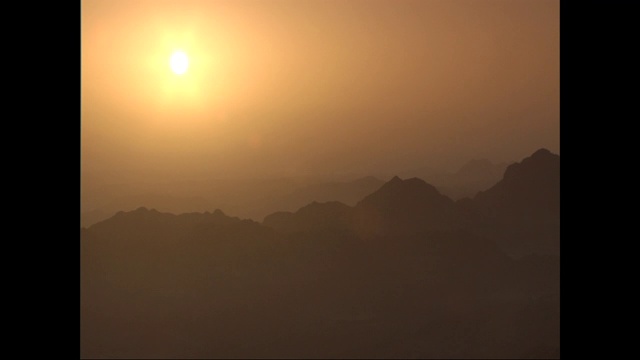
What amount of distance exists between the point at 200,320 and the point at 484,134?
2.27 m

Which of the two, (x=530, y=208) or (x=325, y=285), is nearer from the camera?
(x=530, y=208)

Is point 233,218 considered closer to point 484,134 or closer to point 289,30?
point 289,30

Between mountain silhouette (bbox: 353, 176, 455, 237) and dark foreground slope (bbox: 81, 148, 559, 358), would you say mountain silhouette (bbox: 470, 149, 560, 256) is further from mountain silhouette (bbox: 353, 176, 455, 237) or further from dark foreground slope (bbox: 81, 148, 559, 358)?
mountain silhouette (bbox: 353, 176, 455, 237)

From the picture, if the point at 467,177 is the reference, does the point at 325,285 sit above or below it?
below

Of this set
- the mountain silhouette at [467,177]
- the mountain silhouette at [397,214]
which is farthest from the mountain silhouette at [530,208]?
the mountain silhouette at [397,214]

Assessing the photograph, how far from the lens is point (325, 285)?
4992 mm

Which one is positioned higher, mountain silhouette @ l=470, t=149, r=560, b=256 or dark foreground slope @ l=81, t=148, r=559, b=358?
mountain silhouette @ l=470, t=149, r=560, b=256

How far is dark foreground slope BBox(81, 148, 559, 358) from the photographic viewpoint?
4863 millimetres

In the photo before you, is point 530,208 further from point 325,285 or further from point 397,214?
point 325,285

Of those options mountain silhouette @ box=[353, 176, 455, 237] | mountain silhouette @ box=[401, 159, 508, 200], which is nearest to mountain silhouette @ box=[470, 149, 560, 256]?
mountain silhouette @ box=[401, 159, 508, 200]

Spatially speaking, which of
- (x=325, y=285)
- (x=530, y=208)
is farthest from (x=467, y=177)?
(x=325, y=285)

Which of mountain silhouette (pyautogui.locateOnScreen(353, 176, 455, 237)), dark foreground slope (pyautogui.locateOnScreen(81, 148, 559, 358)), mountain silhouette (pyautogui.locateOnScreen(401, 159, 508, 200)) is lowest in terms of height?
dark foreground slope (pyautogui.locateOnScreen(81, 148, 559, 358))

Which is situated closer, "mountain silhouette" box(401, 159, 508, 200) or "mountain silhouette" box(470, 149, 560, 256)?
"mountain silhouette" box(470, 149, 560, 256)
